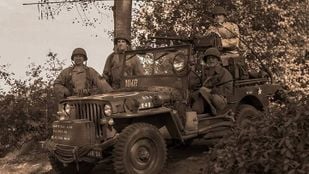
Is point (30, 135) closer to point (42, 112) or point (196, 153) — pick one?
point (42, 112)

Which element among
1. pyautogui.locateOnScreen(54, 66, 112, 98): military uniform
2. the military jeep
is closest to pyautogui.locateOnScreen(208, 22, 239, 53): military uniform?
the military jeep

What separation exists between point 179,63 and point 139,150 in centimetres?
185

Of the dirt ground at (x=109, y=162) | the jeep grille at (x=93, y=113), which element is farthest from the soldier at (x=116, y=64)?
the jeep grille at (x=93, y=113)

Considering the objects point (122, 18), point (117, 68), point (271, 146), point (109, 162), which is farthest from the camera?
point (122, 18)

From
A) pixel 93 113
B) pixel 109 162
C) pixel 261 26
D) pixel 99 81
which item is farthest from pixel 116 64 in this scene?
pixel 261 26

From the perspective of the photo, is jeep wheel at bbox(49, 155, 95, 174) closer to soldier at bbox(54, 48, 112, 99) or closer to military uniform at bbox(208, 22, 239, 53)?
soldier at bbox(54, 48, 112, 99)

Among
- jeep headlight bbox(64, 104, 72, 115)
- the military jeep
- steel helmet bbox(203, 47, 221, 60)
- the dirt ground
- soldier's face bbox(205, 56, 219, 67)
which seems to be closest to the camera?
the military jeep

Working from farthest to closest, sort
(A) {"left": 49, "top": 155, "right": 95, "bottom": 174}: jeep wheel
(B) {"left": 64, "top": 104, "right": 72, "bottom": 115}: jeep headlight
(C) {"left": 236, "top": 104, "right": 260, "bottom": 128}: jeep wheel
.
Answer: (C) {"left": 236, "top": 104, "right": 260, "bottom": 128}: jeep wheel → (A) {"left": 49, "top": 155, "right": 95, "bottom": 174}: jeep wheel → (B) {"left": 64, "top": 104, "right": 72, "bottom": 115}: jeep headlight

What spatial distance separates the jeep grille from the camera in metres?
6.75

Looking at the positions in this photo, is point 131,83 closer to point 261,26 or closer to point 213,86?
point 213,86

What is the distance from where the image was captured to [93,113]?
6852 millimetres

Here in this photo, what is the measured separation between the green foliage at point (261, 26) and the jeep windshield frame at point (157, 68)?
5143mm

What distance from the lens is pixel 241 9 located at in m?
13.7

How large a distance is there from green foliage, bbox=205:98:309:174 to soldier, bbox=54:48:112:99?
431 centimetres
